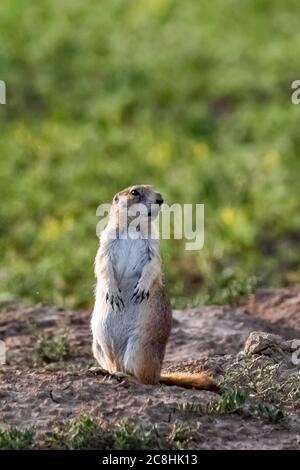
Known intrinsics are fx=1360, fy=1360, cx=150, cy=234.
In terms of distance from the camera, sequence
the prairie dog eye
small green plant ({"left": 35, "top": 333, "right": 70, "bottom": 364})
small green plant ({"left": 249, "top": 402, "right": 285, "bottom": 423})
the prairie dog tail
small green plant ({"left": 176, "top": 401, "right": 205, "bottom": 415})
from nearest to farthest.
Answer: small green plant ({"left": 176, "top": 401, "right": 205, "bottom": 415}), small green plant ({"left": 249, "top": 402, "right": 285, "bottom": 423}), the prairie dog tail, the prairie dog eye, small green plant ({"left": 35, "top": 333, "right": 70, "bottom": 364})

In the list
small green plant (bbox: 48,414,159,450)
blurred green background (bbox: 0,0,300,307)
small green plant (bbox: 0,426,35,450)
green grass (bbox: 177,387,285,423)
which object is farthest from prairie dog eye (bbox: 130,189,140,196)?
blurred green background (bbox: 0,0,300,307)

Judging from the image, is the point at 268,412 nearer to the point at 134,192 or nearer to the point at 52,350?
the point at 134,192

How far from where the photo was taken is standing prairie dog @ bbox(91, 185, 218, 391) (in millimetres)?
7562

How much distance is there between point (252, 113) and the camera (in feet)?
52.3

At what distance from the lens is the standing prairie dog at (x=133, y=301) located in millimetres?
7562

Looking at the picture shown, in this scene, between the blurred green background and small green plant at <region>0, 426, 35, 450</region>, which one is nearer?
small green plant at <region>0, 426, 35, 450</region>

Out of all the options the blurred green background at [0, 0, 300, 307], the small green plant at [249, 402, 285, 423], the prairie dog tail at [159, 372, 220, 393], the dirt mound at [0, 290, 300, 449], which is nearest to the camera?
the dirt mound at [0, 290, 300, 449]

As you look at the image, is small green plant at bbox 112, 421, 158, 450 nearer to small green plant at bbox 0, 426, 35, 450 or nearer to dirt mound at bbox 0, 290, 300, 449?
dirt mound at bbox 0, 290, 300, 449

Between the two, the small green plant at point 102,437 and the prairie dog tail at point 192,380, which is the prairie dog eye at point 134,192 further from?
the small green plant at point 102,437

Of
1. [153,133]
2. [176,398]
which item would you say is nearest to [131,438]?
[176,398]

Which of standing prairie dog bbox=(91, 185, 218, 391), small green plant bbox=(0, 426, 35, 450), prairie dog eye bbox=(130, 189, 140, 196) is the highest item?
prairie dog eye bbox=(130, 189, 140, 196)

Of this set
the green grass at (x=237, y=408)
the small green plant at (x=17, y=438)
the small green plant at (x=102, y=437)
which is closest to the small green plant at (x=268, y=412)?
the green grass at (x=237, y=408)

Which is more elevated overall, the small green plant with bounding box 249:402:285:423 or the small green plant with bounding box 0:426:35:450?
the small green plant with bounding box 249:402:285:423

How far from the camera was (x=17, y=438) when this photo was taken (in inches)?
251
